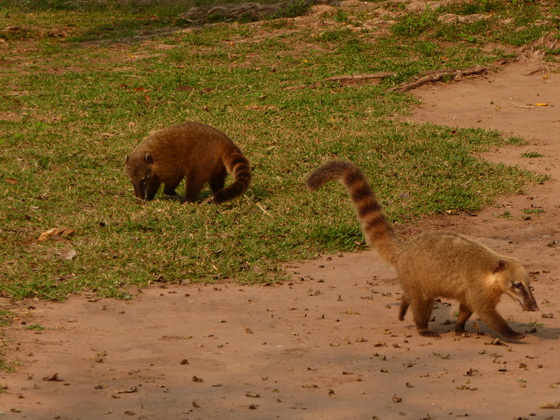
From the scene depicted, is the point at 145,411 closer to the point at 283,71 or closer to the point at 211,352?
the point at 211,352

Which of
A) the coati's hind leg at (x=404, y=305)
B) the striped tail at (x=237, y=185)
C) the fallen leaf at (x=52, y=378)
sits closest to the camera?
the fallen leaf at (x=52, y=378)

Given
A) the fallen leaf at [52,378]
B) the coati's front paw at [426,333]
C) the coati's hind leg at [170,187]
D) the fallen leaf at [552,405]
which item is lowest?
the coati's front paw at [426,333]

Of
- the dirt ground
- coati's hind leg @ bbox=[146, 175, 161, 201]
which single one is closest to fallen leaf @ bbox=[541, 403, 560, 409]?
the dirt ground

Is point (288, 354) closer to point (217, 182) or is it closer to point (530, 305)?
point (530, 305)

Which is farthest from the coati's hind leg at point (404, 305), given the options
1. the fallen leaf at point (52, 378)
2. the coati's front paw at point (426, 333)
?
the fallen leaf at point (52, 378)

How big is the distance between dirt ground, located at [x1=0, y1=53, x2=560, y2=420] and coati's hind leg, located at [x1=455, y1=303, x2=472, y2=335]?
0.06 metres

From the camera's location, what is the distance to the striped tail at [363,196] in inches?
267

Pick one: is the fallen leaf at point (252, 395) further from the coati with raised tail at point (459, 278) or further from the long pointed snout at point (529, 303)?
the long pointed snout at point (529, 303)

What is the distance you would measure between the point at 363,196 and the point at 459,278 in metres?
1.05

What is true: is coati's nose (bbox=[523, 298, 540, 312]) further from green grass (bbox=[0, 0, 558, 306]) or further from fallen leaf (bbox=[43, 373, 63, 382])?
fallen leaf (bbox=[43, 373, 63, 382])

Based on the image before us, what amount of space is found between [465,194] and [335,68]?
6.15 meters

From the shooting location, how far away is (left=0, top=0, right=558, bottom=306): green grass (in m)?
7.93

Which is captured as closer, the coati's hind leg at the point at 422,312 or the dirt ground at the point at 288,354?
the dirt ground at the point at 288,354

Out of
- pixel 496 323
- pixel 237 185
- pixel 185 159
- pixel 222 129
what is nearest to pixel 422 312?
pixel 496 323
